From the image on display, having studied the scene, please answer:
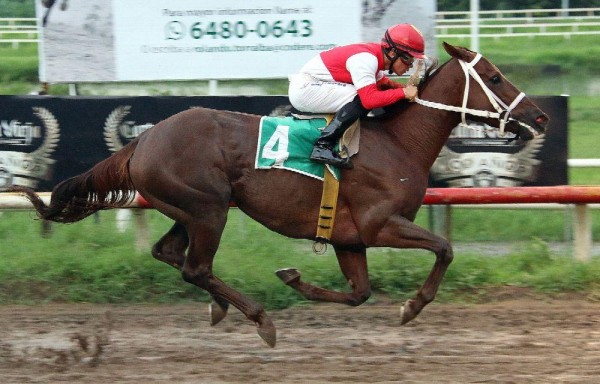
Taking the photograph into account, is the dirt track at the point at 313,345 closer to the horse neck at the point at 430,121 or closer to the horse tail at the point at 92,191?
the horse tail at the point at 92,191

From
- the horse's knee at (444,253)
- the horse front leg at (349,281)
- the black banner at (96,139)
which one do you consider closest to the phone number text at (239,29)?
the black banner at (96,139)

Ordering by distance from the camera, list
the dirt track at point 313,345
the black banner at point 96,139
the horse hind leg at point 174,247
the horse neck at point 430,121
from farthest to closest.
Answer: the black banner at point 96,139, the horse hind leg at point 174,247, the horse neck at point 430,121, the dirt track at point 313,345

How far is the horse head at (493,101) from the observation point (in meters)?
6.81

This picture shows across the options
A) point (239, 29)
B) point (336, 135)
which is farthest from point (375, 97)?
point (239, 29)

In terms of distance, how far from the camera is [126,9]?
10344 millimetres

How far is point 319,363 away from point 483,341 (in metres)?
1.18

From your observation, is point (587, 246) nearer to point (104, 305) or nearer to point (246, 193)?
point (246, 193)

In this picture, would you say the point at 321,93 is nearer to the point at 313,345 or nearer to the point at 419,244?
the point at 419,244

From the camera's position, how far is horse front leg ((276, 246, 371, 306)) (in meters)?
6.83

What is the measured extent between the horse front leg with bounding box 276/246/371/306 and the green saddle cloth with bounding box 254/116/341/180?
58cm

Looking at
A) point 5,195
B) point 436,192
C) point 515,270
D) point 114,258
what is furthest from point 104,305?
point 515,270

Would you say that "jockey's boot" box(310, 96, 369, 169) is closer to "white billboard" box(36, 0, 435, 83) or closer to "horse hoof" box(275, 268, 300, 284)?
"horse hoof" box(275, 268, 300, 284)

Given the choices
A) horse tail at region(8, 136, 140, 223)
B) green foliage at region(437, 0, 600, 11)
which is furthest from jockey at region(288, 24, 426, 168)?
green foliage at region(437, 0, 600, 11)

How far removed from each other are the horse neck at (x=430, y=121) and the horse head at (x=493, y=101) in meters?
0.07
